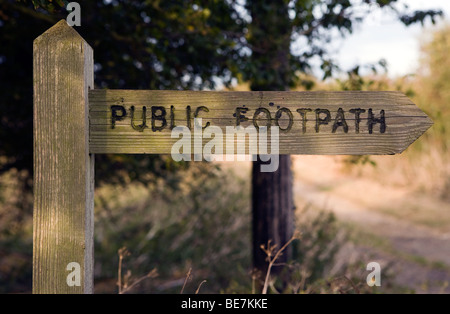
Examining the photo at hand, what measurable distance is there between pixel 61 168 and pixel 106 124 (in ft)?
0.84

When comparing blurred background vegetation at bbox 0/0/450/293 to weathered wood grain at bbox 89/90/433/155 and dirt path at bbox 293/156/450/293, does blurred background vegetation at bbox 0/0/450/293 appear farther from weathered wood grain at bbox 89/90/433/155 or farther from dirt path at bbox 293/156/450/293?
dirt path at bbox 293/156/450/293

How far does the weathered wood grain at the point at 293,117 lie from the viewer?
5.64 feet

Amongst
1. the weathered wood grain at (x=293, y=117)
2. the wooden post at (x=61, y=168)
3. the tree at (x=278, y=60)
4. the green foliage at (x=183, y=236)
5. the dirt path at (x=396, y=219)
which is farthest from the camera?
the dirt path at (x=396, y=219)

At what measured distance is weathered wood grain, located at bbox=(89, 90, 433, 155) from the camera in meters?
1.72

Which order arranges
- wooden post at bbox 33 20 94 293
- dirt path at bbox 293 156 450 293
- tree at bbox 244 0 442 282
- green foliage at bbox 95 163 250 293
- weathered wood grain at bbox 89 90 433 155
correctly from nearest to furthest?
1. wooden post at bbox 33 20 94 293
2. weathered wood grain at bbox 89 90 433 155
3. tree at bbox 244 0 442 282
4. green foliage at bbox 95 163 250 293
5. dirt path at bbox 293 156 450 293

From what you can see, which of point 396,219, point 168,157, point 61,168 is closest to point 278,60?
point 168,157

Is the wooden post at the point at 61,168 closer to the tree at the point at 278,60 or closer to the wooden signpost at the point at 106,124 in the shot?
the wooden signpost at the point at 106,124

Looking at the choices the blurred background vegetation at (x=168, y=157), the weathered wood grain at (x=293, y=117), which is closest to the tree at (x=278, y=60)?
the blurred background vegetation at (x=168, y=157)

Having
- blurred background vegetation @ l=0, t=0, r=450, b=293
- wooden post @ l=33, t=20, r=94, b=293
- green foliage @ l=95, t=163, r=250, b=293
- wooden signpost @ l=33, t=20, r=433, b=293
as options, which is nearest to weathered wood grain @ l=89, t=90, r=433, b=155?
wooden signpost @ l=33, t=20, r=433, b=293
